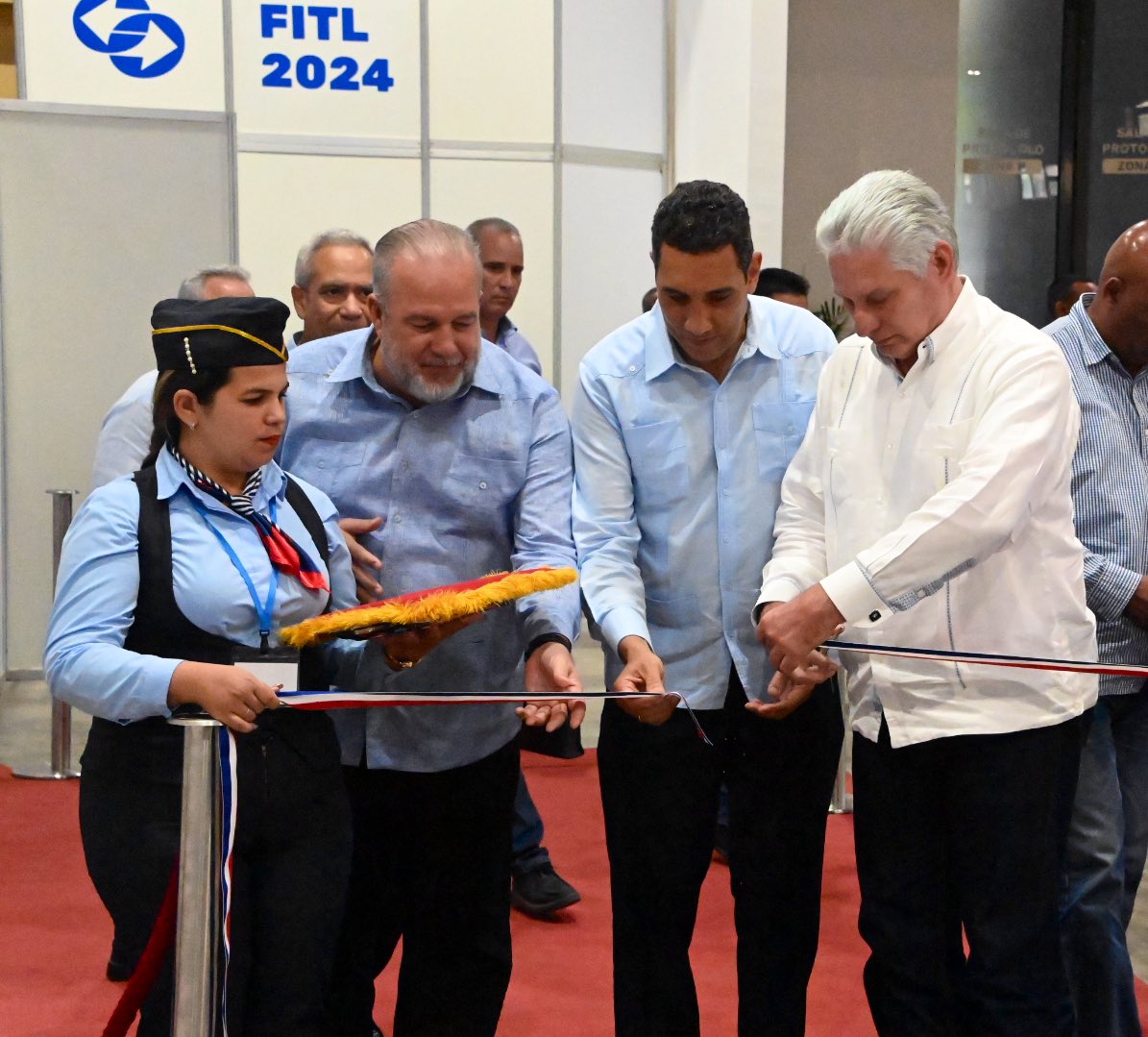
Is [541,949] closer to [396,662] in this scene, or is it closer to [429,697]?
[396,662]

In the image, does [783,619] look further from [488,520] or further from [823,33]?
[823,33]

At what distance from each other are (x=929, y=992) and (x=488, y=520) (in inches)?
45.1

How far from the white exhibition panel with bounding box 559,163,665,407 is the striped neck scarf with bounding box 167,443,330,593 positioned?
270 inches

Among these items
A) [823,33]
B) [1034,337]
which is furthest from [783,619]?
[823,33]

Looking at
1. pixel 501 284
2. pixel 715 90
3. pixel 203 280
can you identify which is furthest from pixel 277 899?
pixel 715 90

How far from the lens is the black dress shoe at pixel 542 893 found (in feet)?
14.3

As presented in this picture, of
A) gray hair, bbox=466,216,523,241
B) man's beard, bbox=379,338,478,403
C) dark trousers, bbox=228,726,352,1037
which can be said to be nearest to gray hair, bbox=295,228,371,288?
gray hair, bbox=466,216,523,241

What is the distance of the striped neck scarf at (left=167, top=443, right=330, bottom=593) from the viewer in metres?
2.40

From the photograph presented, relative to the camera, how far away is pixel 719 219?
256cm

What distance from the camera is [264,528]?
7.98 ft

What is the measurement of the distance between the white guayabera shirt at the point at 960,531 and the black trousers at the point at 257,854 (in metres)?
0.86

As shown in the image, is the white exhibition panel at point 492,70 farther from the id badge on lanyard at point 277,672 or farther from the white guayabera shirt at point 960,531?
the id badge on lanyard at point 277,672

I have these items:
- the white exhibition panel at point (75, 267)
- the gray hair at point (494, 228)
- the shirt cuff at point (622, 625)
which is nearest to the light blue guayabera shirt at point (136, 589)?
the shirt cuff at point (622, 625)

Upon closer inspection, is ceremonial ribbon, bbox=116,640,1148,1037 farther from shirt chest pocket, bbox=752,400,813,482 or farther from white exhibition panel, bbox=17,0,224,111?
white exhibition panel, bbox=17,0,224,111
